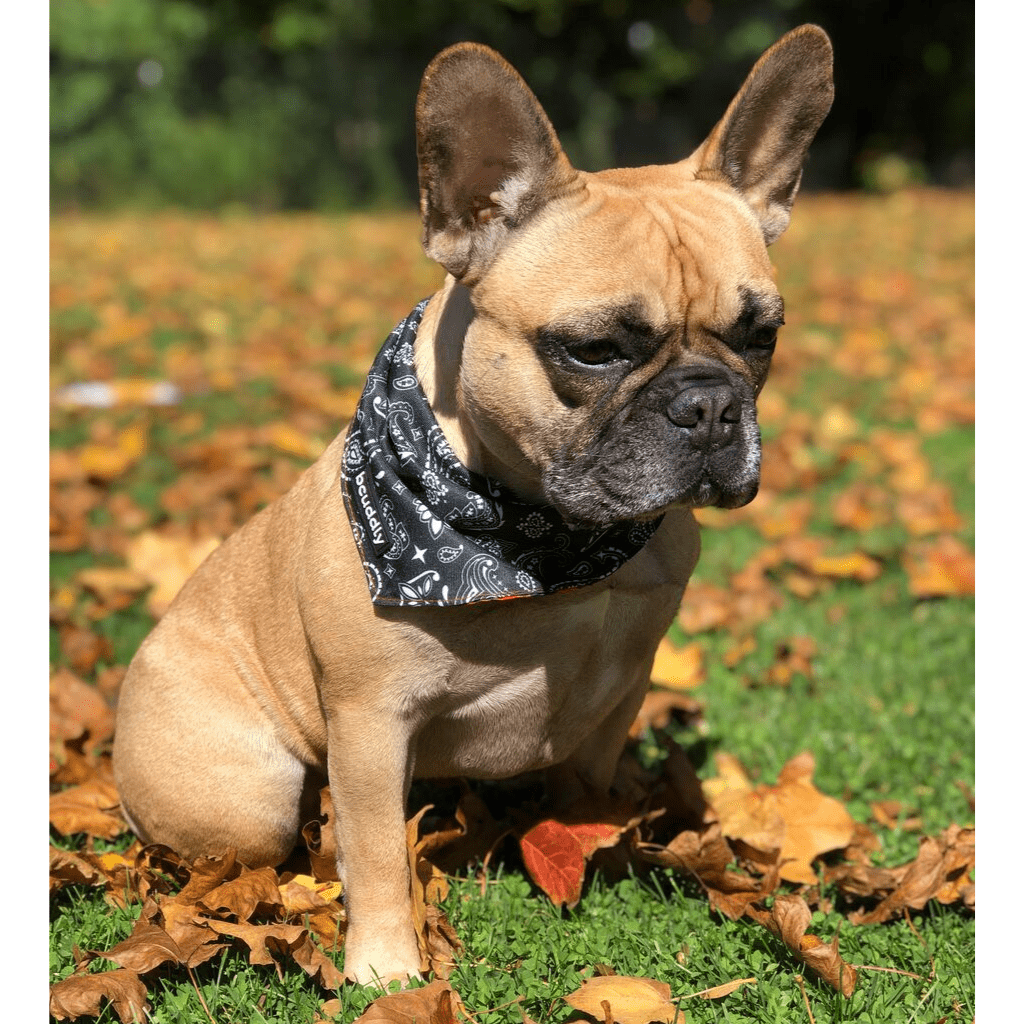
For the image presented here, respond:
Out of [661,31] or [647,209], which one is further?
[661,31]

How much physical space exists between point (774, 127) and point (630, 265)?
0.67 meters

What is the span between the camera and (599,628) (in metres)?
2.82

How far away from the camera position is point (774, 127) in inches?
113

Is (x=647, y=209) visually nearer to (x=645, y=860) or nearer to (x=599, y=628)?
(x=599, y=628)

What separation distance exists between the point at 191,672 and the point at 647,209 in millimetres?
1703

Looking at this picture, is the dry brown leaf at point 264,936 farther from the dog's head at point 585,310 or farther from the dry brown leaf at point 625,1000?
the dog's head at point 585,310

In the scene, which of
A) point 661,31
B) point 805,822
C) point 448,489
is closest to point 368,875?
point 448,489

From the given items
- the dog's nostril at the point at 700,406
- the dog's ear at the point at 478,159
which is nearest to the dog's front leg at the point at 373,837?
the dog's nostril at the point at 700,406

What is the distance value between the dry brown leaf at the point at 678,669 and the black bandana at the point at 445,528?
1499 millimetres

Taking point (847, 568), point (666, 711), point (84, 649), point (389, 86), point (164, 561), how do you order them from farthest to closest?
point (389, 86) → point (847, 568) → point (164, 561) → point (84, 649) → point (666, 711)

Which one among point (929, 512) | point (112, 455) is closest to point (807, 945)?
point (929, 512)

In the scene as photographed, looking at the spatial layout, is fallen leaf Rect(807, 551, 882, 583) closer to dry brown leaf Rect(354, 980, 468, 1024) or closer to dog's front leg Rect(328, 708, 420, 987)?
dog's front leg Rect(328, 708, 420, 987)

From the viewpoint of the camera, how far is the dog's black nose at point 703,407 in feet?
8.19

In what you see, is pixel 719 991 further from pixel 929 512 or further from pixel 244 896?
pixel 929 512
